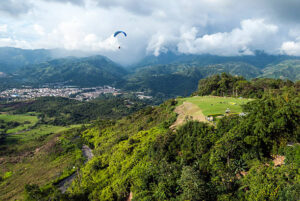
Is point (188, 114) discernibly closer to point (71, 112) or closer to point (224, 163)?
point (224, 163)

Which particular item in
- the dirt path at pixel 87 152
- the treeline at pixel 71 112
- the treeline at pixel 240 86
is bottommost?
the treeline at pixel 71 112

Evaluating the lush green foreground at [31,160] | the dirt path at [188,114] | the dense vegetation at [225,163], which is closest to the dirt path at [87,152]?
the lush green foreground at [31,160]

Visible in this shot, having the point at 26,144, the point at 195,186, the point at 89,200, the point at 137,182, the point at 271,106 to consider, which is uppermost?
the point at 271,106

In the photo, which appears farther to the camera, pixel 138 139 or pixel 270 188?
pixel 138 139

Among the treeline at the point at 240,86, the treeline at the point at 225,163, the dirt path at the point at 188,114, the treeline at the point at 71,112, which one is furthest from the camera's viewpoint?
the treeline at the point at 71,112

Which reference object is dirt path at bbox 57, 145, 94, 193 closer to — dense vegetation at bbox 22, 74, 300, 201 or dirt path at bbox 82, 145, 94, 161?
dirt path at bbox 82, 145, 94, 161

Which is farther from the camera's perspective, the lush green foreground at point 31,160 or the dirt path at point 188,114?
the lush green foreground at point 31,160

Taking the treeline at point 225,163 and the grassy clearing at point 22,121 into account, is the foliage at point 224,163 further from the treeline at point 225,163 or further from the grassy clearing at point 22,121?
the grassy clearing at point 22,121

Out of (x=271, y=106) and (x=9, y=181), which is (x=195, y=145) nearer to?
(x=271, y=106)

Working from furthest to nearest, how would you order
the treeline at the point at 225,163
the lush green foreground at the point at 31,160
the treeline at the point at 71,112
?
1. the treeline at the point at 71,112
2. the lush green foreground at the point at 31,160
3. the treeline at the point at 225,163

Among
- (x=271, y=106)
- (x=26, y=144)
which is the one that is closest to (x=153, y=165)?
(x=271, y=106)
